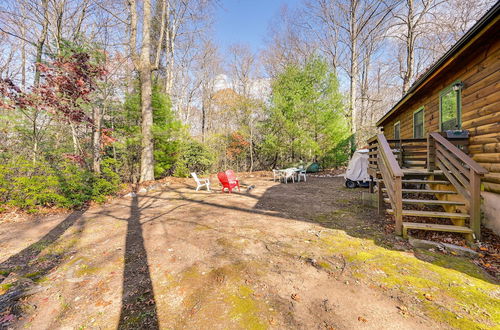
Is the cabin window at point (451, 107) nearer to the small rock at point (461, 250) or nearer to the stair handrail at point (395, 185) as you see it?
the stair handrail at point (395, 185)

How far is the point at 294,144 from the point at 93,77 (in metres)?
11.7

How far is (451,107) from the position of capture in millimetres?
5262

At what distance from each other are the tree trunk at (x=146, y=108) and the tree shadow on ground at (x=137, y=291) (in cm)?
689

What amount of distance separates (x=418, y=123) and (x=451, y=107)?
2447 millimetres

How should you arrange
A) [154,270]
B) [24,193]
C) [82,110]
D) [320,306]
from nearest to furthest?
[320,306] → [154,270] → [24,193] → [82,110]

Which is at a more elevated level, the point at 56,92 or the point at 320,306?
the point at 56,92

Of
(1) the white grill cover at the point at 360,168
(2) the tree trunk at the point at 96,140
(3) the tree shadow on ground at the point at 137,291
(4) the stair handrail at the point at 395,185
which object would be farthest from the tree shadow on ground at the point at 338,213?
(2) the tree trunk at the point at 96,140

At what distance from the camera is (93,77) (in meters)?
7.70

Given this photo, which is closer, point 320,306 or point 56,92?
point 320,306

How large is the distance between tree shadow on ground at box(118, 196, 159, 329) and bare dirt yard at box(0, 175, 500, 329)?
1 centimetres

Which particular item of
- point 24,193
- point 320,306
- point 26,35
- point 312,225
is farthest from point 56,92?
point 320,306

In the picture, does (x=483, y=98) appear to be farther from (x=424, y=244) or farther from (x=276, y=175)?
(x=276, y=175)

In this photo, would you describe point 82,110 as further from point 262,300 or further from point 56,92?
point 262,300

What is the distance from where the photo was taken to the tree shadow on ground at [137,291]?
Result: 75.4 inches
